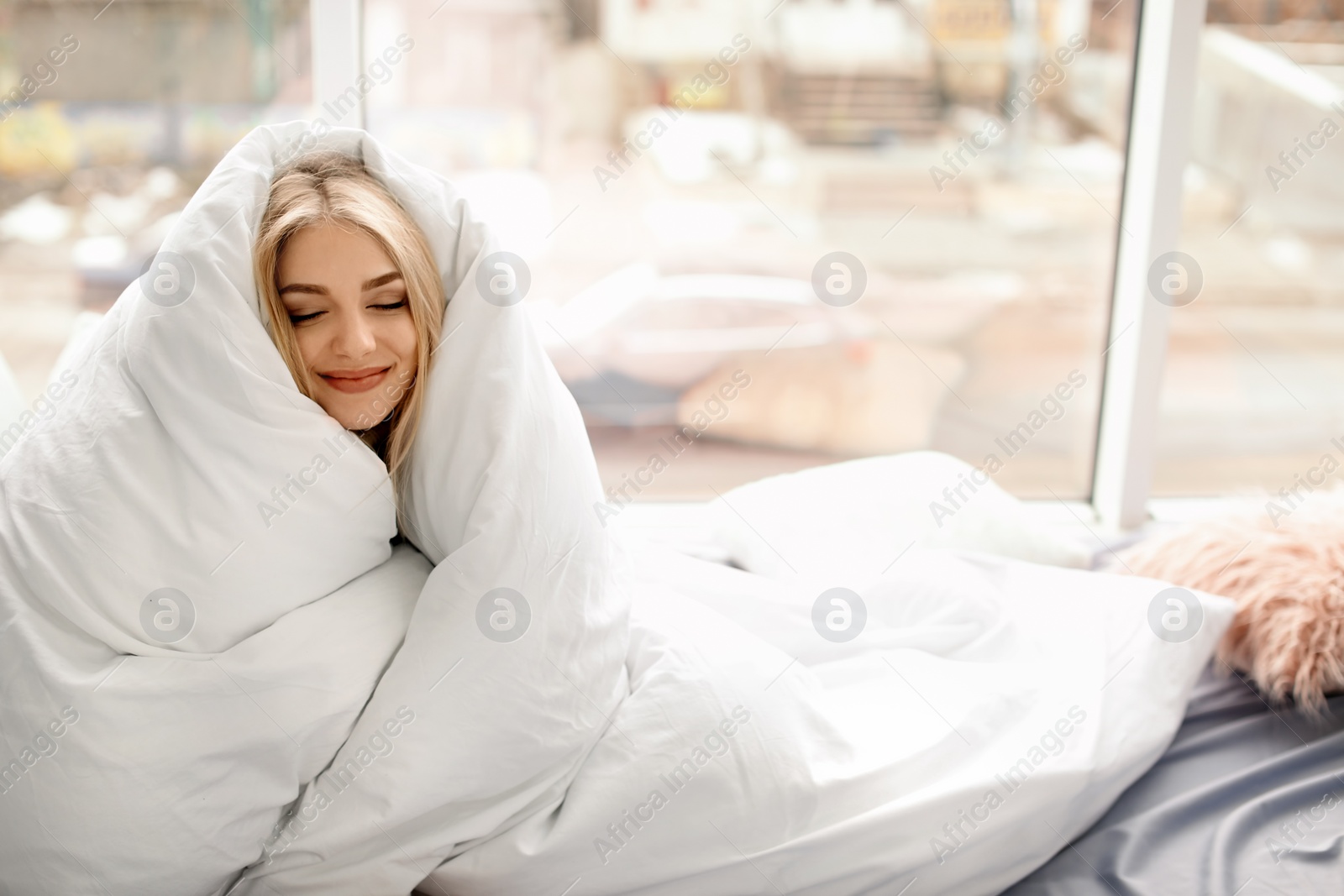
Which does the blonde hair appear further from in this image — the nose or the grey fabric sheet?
the grey fabric sheet

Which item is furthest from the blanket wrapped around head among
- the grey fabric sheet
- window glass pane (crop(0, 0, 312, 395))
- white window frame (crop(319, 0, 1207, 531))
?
window glass pane (crop(0, 0, 312, 395))

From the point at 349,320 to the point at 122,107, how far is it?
1066 millimetres

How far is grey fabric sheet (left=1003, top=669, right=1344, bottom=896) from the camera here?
1.14 meters

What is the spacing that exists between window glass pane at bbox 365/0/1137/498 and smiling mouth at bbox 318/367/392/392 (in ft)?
3.02

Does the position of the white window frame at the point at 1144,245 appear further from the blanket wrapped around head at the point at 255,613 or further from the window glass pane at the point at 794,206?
the blanket wrapped around head at the point at 255,613

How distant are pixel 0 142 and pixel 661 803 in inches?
66.9

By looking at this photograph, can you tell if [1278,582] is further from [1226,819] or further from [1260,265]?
[1260,265]

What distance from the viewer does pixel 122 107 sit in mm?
1868

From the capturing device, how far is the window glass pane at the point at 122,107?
71.4 inches

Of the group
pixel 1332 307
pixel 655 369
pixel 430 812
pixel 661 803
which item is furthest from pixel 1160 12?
pixel 430 812

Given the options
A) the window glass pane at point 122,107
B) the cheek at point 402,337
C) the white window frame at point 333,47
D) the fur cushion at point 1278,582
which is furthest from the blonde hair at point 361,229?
the fur cushion at point 1278,582

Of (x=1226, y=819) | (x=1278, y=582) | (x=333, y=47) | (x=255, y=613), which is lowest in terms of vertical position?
(x=1226, y=819)

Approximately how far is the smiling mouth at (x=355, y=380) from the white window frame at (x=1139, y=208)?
2.73 feet

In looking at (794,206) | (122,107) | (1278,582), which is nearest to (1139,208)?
(794,206)
